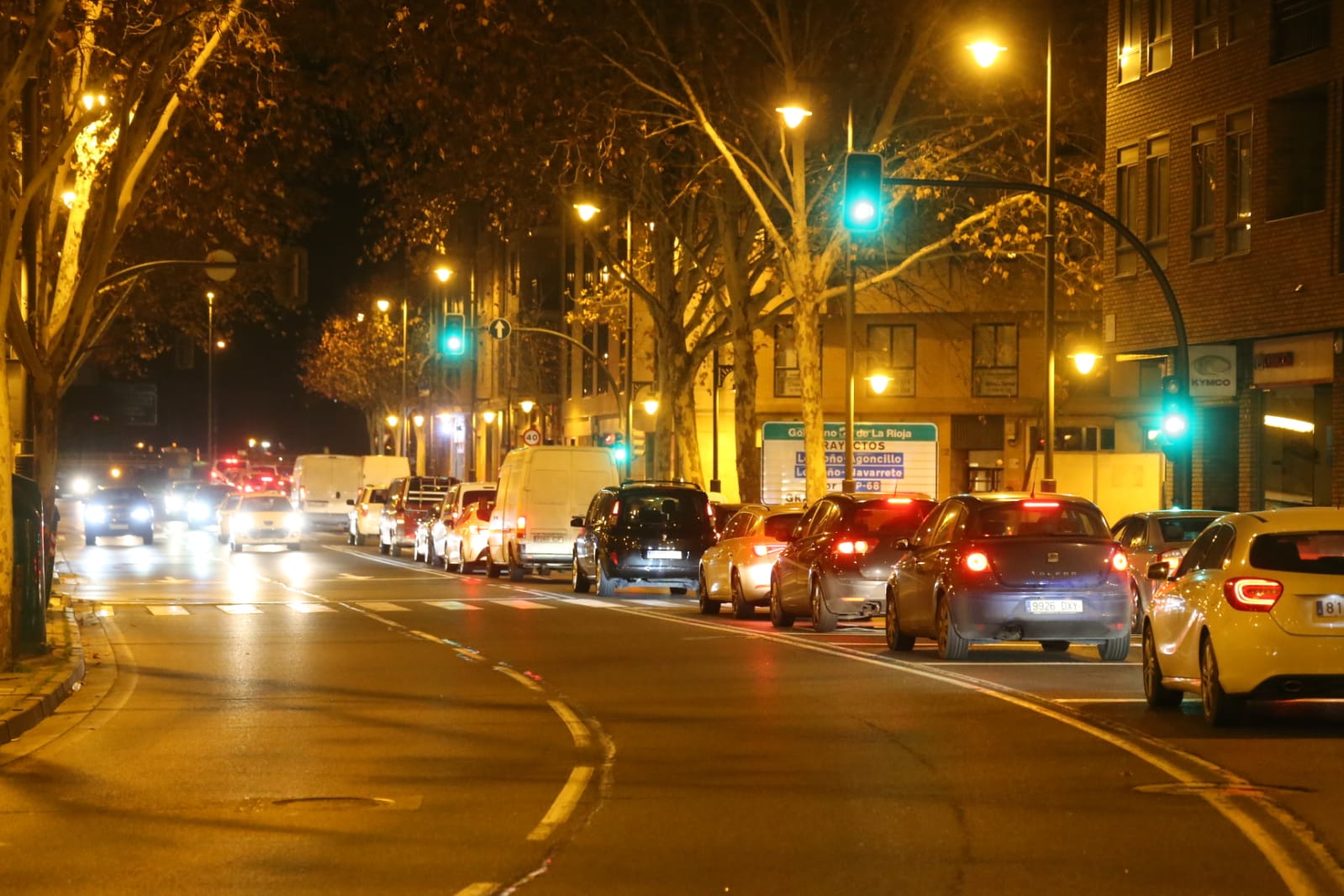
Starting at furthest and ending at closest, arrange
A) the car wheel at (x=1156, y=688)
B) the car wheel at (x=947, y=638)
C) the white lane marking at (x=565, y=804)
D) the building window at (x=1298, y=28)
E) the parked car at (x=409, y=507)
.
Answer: the parked car at (x=409, y=507)
the building window at (x=1298, y=28)
the car wheel at (x=947, y=638)
the car wheel at (x=1156, y=688)
the white lane marking at (x=565, y=804)

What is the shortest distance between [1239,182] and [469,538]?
16.7 m

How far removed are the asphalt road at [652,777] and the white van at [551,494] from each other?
54.1ft

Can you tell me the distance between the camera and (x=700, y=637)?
23.1 m

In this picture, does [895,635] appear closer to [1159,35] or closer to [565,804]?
[565,804]

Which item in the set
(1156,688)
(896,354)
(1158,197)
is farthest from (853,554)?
(896,354)

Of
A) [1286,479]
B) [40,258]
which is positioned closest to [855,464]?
[1286,479]

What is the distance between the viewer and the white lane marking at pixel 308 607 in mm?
28378

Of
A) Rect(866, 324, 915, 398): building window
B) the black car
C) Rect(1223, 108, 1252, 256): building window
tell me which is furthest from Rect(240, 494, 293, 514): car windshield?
Rect(1223, 108, 1252, 256): building window

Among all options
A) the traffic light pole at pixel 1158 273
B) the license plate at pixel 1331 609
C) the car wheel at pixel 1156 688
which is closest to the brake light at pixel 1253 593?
the license plate at pixel 1331 609

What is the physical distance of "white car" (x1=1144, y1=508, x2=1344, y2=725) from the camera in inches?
538

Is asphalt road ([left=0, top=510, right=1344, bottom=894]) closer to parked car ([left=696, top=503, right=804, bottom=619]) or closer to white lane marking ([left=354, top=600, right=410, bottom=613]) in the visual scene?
parked car ([left=696, top=503, right=804, bottom=619])

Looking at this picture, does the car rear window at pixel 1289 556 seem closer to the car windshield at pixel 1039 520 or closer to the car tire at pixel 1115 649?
the car windshield at pixel 1039 520

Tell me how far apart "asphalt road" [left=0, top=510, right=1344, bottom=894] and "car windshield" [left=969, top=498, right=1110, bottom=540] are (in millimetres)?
1218

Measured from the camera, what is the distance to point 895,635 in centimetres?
2111
